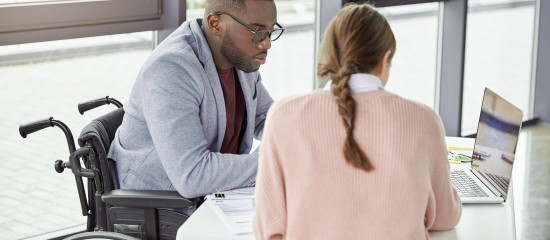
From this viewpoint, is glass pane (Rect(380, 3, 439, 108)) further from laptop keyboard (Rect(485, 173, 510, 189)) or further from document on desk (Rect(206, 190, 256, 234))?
document on desk (Rect(206, 190, 256, 234))

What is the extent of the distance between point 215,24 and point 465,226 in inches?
41.2

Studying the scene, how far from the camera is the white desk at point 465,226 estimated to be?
7.80 ft

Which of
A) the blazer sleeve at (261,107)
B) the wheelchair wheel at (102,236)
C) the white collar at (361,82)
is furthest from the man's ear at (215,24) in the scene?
the white collar at (361,82)

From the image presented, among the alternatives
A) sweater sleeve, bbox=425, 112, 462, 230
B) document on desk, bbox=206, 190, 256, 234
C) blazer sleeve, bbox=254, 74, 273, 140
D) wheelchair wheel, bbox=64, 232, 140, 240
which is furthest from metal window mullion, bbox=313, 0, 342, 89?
sweater sleeve, bbox=425, 112, 462, 230

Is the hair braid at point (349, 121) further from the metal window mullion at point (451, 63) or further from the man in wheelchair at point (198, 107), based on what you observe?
the metal window mullion at point (451, 63)

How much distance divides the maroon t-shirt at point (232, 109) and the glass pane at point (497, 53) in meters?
3.19

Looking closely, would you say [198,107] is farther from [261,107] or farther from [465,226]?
[465,226]

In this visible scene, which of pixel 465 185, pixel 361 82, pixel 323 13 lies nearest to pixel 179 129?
pixel 361 82

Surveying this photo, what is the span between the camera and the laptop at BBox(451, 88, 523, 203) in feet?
8.92

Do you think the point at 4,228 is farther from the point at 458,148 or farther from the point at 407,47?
the point at 407,47

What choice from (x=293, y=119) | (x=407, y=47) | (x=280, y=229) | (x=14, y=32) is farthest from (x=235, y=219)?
(x=407, y=47)

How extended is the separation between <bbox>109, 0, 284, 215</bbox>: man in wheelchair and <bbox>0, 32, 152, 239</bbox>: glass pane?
2.69 feet

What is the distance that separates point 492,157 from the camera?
2.87 m

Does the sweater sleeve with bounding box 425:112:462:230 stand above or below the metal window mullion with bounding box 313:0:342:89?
below
